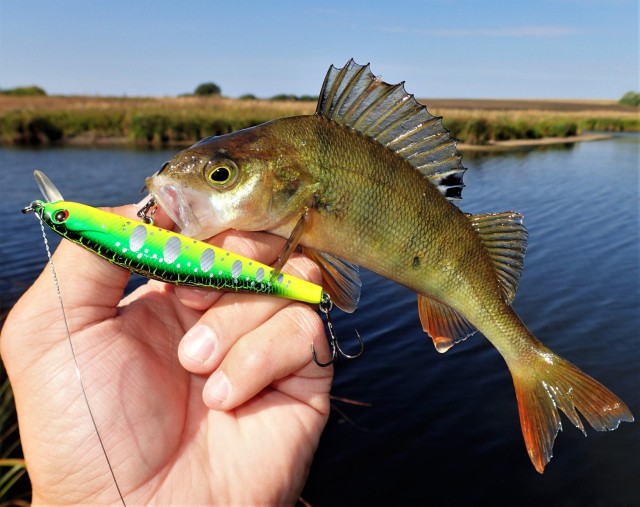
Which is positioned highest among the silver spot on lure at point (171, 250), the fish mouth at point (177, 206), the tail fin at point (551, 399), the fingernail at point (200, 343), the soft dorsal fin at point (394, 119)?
the soft dorsal fin at point (394, 119)

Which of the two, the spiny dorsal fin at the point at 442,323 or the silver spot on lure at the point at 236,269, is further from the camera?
the spiny dorsal fin at the point at 442,323

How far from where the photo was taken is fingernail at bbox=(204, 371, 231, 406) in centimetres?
206

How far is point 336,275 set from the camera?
2.27 meters

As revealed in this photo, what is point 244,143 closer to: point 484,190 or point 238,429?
point 238,429

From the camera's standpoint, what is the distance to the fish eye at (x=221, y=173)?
195 centimetres

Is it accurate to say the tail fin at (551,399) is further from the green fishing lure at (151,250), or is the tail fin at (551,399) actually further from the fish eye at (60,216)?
the fish eye at (60,216)

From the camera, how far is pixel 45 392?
2.10 metres

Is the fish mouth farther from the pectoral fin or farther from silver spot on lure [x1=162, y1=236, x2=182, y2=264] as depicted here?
the pectoral fin

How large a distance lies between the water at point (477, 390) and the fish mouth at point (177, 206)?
4.50 meters

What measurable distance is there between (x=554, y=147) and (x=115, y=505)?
4073 centimetres

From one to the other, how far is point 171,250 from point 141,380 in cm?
71

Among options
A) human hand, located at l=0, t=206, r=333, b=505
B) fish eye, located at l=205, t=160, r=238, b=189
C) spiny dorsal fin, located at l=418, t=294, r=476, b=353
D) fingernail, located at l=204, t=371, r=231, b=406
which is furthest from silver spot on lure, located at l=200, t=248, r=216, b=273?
spiny dorsal fin, located at l=418, t=294, r=476, b=353

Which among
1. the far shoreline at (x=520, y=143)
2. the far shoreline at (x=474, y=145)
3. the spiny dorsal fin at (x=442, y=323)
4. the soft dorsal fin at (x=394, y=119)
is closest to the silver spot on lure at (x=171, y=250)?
the soft dorsal fin at (x=394, y=119)

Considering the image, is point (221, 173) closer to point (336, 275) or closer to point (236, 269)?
point (236, 269)
